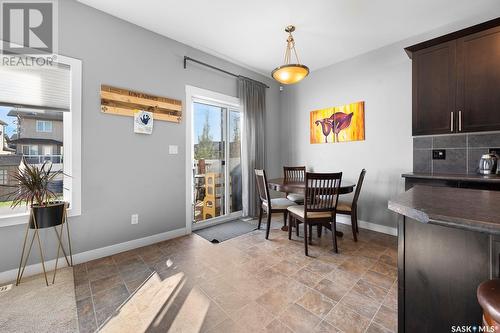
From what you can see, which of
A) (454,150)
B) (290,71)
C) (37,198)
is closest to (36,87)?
(37,198)

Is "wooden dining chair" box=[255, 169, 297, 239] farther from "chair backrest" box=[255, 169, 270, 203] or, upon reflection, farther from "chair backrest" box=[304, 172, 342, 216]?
"chair backrest" box=[304, 172, 342, 216]

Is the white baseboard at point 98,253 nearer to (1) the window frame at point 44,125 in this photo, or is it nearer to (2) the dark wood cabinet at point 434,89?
(1) the window frame at point 44,125

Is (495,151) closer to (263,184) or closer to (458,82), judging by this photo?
(458,82)

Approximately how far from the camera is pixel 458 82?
7.92 feet

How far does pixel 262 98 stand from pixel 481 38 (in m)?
Answer: 2.94

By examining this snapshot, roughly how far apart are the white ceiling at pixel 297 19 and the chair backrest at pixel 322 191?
1.88 m

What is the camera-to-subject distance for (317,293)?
1771mm

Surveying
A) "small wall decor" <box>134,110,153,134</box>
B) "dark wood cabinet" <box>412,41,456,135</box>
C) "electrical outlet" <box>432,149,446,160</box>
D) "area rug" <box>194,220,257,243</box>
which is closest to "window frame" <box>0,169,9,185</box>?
"small wall decor" <box>134,110,153,134</box>

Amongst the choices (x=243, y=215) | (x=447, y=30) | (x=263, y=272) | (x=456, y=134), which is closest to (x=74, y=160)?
(x=263, y=272)

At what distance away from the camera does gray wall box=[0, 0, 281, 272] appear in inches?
90.1

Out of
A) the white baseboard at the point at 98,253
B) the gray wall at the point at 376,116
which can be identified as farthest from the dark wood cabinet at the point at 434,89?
the white baseboard at the point at 98,253

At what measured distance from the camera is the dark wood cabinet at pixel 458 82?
223cm

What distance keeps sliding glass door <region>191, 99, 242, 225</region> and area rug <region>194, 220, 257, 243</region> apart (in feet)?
0.77

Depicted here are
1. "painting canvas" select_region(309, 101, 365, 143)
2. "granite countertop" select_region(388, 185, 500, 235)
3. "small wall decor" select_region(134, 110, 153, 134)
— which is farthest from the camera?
"painting canvas" select_region(309, 101, 365, 143)
